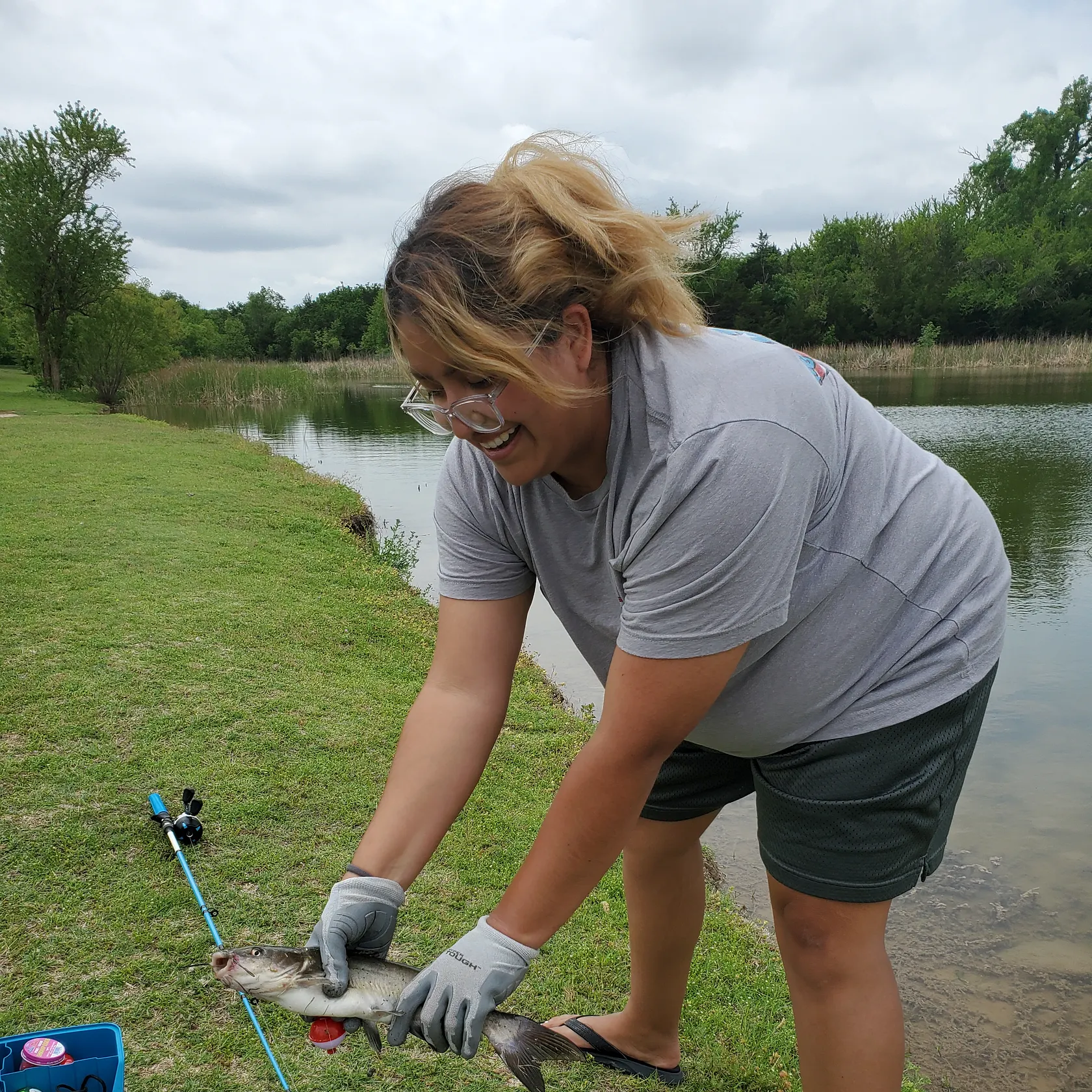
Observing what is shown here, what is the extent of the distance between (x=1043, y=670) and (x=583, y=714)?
3364mm

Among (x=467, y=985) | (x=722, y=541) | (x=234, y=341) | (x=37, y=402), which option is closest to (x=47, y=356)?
(x=37, y=402)

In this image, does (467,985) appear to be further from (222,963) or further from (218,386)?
(218,386)

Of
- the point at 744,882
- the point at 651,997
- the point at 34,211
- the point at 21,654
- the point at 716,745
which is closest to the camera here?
the point at 716,745

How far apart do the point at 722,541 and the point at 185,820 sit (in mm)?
2459

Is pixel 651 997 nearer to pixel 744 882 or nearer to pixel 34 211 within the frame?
pixel 744 882

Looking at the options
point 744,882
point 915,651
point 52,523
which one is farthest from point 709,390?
point 52,523

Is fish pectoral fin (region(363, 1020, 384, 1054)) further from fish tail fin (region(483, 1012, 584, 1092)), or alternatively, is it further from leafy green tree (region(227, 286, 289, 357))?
leafy green tree (region(227, 286, 289, 357))

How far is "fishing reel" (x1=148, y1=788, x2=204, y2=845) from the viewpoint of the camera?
121 inches

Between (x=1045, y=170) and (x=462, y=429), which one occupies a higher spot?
(x=1045, y=170)

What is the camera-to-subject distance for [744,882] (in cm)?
386

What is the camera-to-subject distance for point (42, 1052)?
1.72 metres

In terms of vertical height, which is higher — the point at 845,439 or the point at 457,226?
the point at 457,226

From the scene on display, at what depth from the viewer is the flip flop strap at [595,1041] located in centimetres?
239

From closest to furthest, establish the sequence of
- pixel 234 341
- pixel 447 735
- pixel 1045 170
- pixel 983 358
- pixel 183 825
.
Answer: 1. pixel 447 735
2. pixel 183 825
3. pixel 983 358
4. pixel 1045 170
5. pixel 234 341
